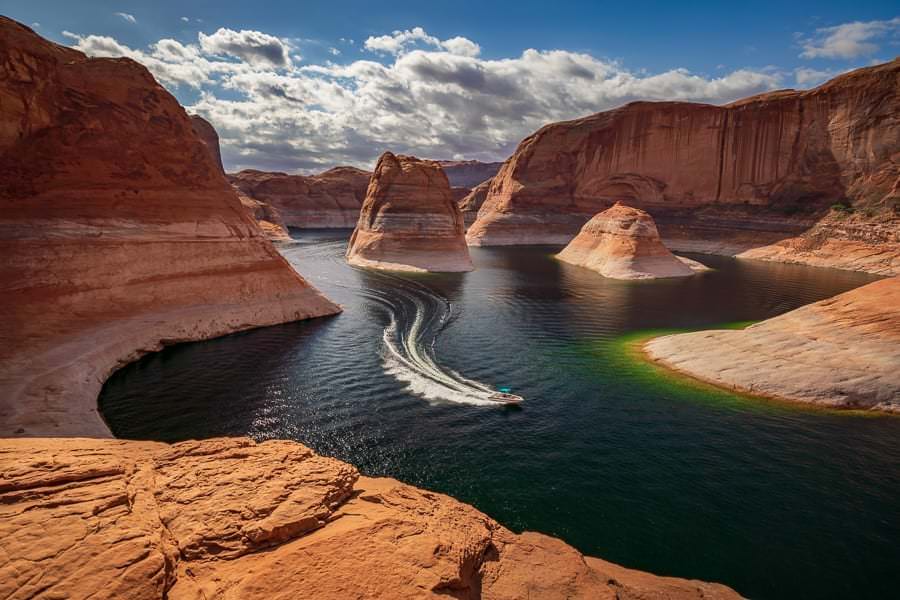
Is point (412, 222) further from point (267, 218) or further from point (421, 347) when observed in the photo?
point (267, 218)

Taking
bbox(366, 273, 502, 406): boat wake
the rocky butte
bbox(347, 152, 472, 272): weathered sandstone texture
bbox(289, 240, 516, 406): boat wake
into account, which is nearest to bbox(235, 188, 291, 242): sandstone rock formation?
bbox(347, 152, 472, 272): weathered sandstone texture

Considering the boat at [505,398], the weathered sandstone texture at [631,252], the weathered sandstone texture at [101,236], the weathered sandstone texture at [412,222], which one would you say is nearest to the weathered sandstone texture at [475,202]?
the weathered sandstone texture at [631,252]

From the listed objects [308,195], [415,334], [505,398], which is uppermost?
[308,195]

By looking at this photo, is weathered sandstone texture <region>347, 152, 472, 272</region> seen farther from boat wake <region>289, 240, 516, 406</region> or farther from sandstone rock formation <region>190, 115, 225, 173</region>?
sandstone rock formation <region>190, 115, 225, 173</region>

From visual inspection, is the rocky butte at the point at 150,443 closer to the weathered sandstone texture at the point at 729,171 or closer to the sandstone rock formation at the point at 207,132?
the weathered sandstone texture at the point at 729,171

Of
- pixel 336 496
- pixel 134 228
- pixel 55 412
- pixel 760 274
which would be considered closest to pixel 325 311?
pixel 134 228

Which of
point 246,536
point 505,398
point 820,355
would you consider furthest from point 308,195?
point 246,536
